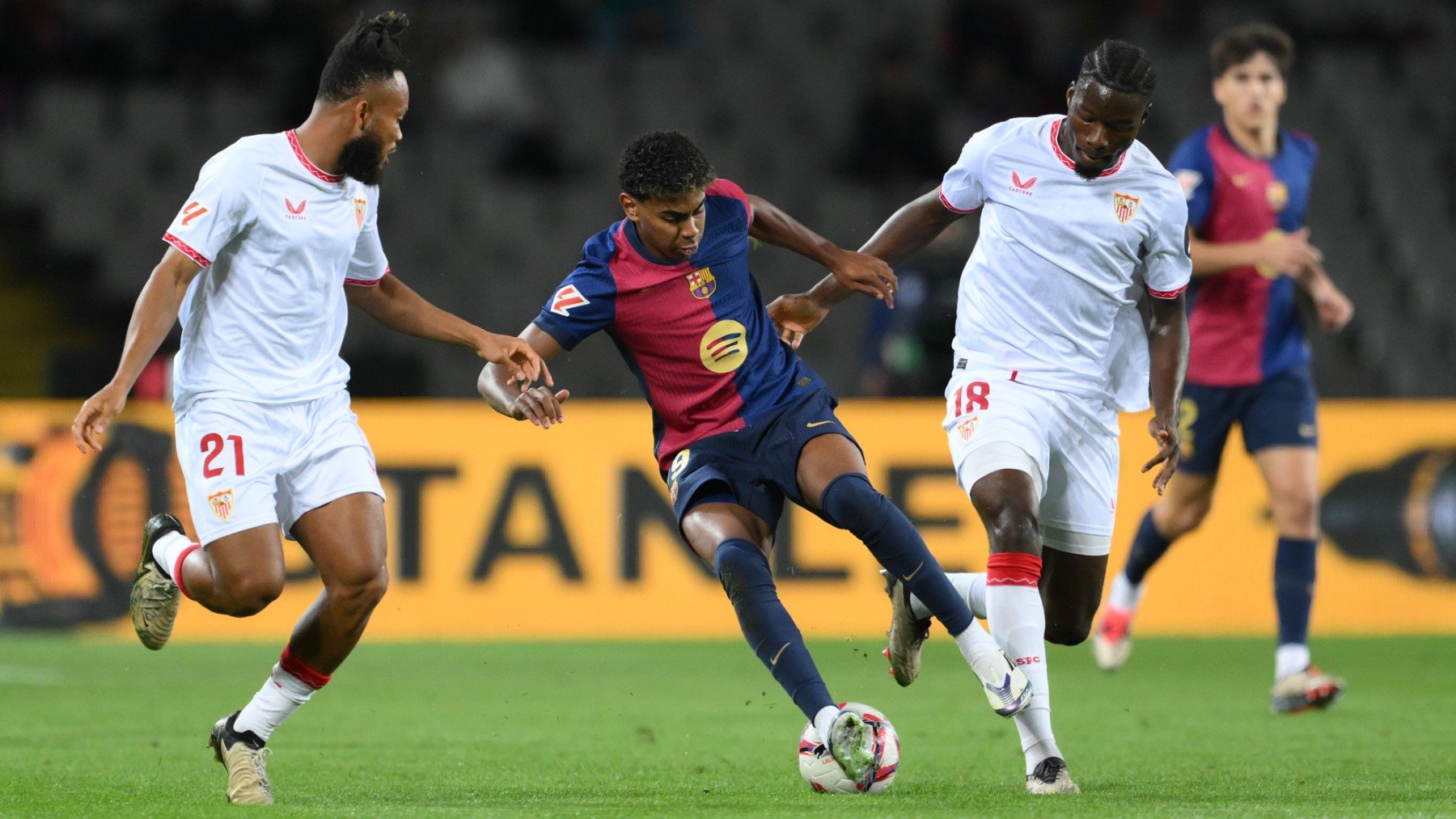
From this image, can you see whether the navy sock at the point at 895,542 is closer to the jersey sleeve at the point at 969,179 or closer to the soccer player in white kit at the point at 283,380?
the soccer player in white kit at the point at 283,380

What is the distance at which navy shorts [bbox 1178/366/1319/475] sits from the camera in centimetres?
791

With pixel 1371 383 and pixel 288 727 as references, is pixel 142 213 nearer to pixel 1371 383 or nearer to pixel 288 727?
pixel 288 727

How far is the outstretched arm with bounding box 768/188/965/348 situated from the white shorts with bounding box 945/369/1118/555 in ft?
1.50

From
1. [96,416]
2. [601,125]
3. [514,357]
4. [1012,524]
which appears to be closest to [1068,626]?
[1012,524]

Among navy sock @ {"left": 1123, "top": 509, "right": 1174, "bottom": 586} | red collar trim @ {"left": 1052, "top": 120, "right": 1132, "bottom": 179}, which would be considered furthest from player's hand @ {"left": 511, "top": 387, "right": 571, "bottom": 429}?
navy sock @ {"left": 1123, "top": 509, "right": 1174, "bottom": 586}

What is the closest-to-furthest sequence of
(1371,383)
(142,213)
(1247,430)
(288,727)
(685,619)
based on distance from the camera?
(288,727) < (1247,430) < (685,619) < (1371,383) < (142,213)

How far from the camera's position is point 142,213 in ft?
46.2

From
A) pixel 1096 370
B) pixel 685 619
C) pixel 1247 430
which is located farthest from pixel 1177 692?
pixel 685 619

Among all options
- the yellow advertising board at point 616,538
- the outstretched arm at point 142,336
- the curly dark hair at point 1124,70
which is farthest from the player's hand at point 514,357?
the yellow advertising board at point 616,538

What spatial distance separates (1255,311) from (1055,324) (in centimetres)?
264

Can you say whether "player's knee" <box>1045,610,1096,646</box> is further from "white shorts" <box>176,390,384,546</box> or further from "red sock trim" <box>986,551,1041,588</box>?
"white shorts" <box>176,390,384,546</box>

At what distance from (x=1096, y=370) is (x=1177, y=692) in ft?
9.82

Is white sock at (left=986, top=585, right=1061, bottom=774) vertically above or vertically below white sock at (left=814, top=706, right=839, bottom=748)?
above

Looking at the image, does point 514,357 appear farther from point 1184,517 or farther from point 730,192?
point 1184,517
